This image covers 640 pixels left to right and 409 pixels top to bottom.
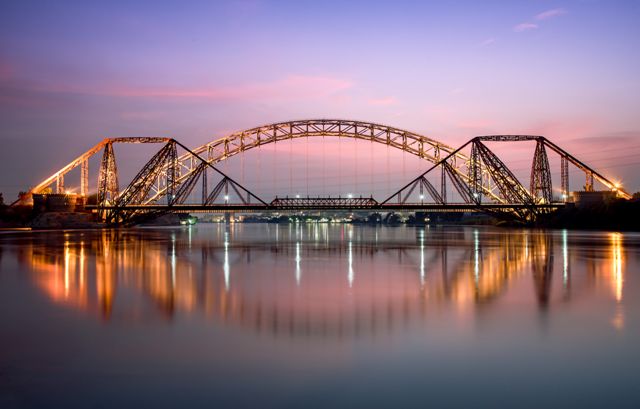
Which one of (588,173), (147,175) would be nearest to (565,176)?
(588,173)

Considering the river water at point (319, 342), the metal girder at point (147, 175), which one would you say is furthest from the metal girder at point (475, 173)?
the river water at point (319, 342)

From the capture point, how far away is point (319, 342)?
29.5 feet

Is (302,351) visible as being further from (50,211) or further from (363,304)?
(50,211)

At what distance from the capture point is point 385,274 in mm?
19469

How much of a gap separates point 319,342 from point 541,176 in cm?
7442

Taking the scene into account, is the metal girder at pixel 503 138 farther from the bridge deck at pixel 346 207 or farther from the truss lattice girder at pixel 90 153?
the truss lattice girder at pixel 90 153

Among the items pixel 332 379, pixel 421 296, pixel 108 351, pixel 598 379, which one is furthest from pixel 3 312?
pixel 598 379

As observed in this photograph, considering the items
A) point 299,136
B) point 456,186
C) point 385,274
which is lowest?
point 385,274

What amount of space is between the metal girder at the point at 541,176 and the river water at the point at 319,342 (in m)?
62.4

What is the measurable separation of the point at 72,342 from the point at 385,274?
12101mm

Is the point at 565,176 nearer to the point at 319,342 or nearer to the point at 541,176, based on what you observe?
the point at 541,176

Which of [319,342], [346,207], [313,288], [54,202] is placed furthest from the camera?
[54,202]

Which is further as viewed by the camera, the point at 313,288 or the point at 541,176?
the point at 541,176

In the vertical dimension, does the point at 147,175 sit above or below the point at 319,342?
above
